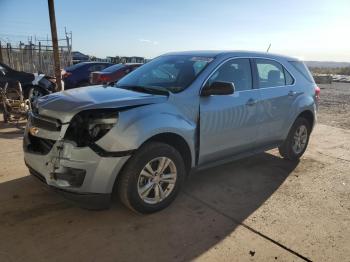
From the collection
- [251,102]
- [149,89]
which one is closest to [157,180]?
[149,89]

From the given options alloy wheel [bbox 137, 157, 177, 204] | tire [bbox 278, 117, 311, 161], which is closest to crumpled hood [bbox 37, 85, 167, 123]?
alloy wheel [bbox 137, 157, 177, 204]

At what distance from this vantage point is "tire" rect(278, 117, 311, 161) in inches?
234

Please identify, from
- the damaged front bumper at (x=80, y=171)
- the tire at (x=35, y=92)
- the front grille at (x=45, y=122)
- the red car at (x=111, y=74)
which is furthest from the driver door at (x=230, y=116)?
the red car at (x=111, y=74)

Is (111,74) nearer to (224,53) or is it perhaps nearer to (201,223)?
(224,53)

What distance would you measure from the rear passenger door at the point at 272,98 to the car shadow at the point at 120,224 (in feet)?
2.77

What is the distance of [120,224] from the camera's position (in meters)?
3.72

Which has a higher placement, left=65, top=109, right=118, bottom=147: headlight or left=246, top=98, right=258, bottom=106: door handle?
left=246, top=98, right=258, bottom=106: door handle

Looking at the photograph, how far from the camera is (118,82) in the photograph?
16.3 ft

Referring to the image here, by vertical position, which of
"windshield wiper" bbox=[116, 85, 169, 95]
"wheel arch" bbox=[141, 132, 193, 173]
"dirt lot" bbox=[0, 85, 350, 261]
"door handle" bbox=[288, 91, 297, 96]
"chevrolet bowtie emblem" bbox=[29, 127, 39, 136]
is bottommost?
"dirt lot" bbox=[0, 85, 350, 261]

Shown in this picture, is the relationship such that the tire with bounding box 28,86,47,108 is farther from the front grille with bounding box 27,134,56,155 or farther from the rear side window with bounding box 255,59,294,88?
the rear side window with bounding box 255,59,294,88

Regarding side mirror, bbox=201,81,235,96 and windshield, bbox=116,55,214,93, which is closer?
side mirror, bbox=201,81,235,96

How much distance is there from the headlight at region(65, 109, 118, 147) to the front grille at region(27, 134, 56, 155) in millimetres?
263

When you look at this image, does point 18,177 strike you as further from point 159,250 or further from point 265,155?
point 265,155

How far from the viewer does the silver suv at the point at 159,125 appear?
3.44 metres
